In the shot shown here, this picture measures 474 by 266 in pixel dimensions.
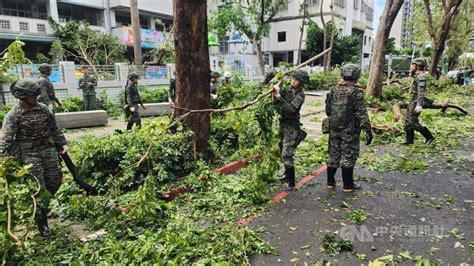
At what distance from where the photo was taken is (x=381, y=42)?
1422 cm

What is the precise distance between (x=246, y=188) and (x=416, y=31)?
32973 millimetres

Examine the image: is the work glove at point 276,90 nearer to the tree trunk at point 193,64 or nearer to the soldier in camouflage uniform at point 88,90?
the tree trunk at point 193,64

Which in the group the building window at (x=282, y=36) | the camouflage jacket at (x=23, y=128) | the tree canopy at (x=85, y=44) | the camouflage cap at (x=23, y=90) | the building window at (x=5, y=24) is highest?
the building window at (x=282, y=36)

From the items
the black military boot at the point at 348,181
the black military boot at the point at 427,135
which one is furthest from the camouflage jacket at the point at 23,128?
the black military boot at the point at 427,135

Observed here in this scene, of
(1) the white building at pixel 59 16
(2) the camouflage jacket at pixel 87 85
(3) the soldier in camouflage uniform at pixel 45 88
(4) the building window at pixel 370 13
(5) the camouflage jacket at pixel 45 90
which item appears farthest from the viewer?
(4) the building window at pixel 370 13

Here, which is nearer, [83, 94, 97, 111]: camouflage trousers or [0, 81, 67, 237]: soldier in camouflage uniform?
[0, 81, 67, 237]: soldier in camouflage uniform

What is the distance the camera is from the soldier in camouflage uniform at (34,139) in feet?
12.4

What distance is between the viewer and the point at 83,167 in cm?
557

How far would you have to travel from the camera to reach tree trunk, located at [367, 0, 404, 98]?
46.0ft

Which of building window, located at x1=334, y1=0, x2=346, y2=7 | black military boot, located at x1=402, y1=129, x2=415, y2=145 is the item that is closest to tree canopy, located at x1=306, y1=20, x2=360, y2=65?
building window, located at x1=334, y1=0, x2=346, y2=7

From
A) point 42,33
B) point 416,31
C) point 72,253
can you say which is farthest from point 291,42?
point 72,253

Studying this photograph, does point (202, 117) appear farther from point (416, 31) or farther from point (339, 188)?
point (416, 31)

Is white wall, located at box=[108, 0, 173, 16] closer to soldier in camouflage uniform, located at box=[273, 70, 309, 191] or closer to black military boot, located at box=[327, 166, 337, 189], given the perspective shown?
soldier in camouflage uniform, located at box=[273, 70, 309, 191]

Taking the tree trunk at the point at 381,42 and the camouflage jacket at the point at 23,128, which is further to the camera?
the tree trunk at the point at 381,42
